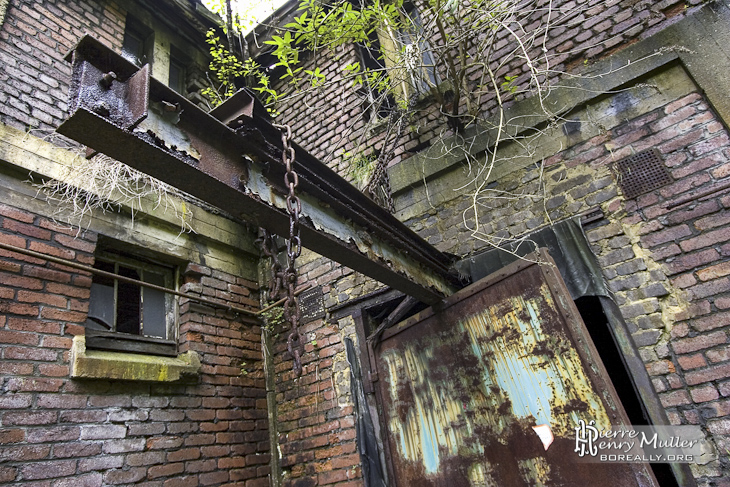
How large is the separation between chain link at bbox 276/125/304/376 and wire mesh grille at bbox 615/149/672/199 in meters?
2.28

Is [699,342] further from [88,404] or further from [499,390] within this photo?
[88,404]

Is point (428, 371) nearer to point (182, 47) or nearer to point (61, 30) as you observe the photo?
point (61, 30)

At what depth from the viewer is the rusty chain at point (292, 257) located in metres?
1.38

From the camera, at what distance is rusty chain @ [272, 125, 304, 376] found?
1385 mm

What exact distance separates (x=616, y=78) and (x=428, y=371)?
2.49 metres

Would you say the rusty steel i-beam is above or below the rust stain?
above

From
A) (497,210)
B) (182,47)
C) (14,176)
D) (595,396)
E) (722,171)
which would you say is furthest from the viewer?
(182,47)

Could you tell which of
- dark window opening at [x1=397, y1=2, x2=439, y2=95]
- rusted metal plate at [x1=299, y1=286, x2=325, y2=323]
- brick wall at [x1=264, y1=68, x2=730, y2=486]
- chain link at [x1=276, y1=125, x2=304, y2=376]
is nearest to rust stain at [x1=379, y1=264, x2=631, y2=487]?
brick wall at [x1=264, y1=68, x2=730, y2=486]

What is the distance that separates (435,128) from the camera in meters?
3.80

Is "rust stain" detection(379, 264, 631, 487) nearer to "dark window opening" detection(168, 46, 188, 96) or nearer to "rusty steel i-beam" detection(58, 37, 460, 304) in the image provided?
"rusty steel i-beam" detection(58, 37, 460, 304)

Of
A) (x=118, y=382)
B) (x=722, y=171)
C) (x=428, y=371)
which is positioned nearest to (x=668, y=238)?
(x=722, y=171)

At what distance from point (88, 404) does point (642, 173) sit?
389 cm

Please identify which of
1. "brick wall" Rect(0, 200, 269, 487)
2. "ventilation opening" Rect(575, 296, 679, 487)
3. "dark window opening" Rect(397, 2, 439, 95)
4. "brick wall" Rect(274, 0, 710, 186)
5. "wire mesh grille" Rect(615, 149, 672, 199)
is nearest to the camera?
"brick wall" Rect(0, 200, 269, 487)

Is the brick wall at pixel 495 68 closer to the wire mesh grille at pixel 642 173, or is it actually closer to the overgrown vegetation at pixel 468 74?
the overgrown vegetation at pixel 468 74
